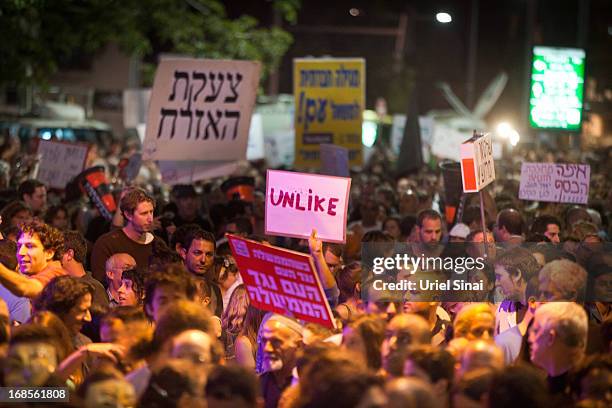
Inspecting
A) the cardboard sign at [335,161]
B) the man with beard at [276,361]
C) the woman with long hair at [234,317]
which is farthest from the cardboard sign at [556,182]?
the man with beard at [276,361]

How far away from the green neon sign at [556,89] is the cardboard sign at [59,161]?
6598mm

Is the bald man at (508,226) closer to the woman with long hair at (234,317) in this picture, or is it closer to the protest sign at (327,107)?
the woman with long hair at (234,317)

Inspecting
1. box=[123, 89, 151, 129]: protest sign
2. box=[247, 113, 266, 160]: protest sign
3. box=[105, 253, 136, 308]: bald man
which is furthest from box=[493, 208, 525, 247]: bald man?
box=[123, 89, 151, 129]: protest sign

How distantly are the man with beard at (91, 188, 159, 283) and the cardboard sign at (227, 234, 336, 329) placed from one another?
7.55 ft

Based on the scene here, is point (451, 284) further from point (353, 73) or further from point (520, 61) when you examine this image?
point (520, 61)

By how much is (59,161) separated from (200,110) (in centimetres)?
229

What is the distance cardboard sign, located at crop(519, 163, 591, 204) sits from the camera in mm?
13078

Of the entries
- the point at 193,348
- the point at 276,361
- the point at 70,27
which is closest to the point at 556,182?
the point at 276,361

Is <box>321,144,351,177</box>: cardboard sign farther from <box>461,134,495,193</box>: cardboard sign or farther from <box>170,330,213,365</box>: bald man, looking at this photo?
<box>170,330,213,365</box>: bald man

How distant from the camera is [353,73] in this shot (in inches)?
680

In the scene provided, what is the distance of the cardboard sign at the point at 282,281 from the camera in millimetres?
6707

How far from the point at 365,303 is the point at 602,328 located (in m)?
1.46

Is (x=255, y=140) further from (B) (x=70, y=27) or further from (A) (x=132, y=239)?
(A) (x=132, y=239)

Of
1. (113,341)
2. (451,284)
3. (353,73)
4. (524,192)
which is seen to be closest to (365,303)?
(451,284)
